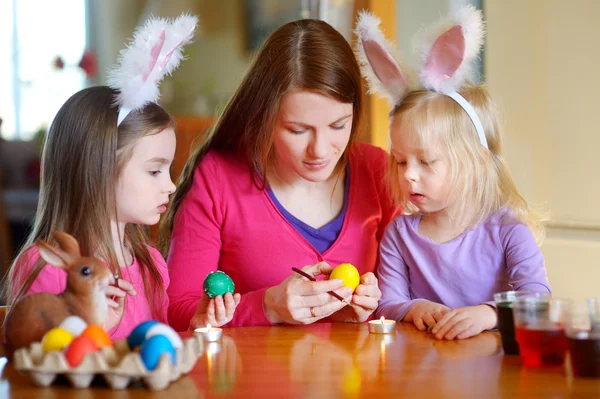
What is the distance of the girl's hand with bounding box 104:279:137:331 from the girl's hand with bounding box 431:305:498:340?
24.6 inches

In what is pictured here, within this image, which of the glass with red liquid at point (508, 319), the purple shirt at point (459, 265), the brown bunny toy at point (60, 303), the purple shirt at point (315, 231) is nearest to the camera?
the brown bunny toy at point (60, 303)

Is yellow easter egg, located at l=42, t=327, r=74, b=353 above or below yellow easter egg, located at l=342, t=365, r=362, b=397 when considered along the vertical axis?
above

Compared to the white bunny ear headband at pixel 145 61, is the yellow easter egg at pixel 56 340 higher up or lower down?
lower down

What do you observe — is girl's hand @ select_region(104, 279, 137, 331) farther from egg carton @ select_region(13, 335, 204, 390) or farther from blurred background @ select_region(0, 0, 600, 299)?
blurred background @ select_region(0, 0, 600, 299)

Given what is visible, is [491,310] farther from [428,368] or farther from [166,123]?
[166,123]

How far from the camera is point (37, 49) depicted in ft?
24.7

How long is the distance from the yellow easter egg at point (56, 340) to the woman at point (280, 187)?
692 mm

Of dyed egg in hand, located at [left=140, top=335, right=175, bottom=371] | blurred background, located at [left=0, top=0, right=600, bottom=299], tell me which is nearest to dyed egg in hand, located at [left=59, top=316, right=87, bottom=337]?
dyed egg in hand, located at [left=140, top=335, right=175, bottom=371]

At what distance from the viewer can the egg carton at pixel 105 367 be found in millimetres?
1119

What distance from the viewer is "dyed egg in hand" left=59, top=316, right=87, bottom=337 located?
120 centimetres

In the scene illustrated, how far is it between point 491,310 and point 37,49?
6.77 meters

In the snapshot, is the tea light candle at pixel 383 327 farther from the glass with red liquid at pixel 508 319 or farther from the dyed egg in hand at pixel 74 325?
the dyed egg in hand at pixel 74 325

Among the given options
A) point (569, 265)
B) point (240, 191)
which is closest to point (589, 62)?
point (569, 265)

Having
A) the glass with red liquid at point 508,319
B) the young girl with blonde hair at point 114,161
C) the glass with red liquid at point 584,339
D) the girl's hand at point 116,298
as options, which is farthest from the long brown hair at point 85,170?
the glass with red liquid at point 584,339
